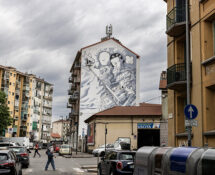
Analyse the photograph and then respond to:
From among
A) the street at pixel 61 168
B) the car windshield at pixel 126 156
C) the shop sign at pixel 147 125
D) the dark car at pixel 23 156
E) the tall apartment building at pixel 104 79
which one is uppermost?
the tall apartment building at pixel 104 79

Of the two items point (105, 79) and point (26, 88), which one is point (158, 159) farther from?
point (26, 88)

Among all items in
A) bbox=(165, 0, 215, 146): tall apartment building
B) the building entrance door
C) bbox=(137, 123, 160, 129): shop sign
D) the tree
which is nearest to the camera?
bbox=(165, 0, 215, 146): tall apartment building

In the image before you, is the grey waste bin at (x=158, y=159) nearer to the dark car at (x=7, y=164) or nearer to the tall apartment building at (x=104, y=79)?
the dark car at (x=7, y=164)

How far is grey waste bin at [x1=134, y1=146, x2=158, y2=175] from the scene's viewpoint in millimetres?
9636

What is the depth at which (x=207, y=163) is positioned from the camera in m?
6.49

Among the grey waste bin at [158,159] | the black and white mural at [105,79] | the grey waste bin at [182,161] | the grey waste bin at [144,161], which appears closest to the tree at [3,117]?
the black and white mural at [105,79]

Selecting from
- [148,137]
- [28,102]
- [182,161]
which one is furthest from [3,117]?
[28,102]

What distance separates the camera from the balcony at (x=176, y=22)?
1666 cm

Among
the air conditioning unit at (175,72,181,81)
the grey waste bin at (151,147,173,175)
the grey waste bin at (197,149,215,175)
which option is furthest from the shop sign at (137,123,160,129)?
the grey waste bin at (197,149,215,175)

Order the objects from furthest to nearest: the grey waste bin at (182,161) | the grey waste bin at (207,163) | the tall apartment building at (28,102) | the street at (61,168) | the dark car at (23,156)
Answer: the tall apartment building at (28,102), the dark car at (23,156), the street at (61,168), the grey waste bin at (182,161), the grey waste bin at (207,163)

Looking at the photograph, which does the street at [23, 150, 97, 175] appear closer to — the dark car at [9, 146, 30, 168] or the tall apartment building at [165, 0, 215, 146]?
the dark car at [9, 146, 30, 168]

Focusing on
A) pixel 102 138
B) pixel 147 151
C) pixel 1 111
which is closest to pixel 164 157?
pixel 147 151

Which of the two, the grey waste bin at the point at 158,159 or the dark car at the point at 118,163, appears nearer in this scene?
the grey waste bin at the point at 158,159

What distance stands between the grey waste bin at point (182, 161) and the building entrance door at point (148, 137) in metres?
38.9
